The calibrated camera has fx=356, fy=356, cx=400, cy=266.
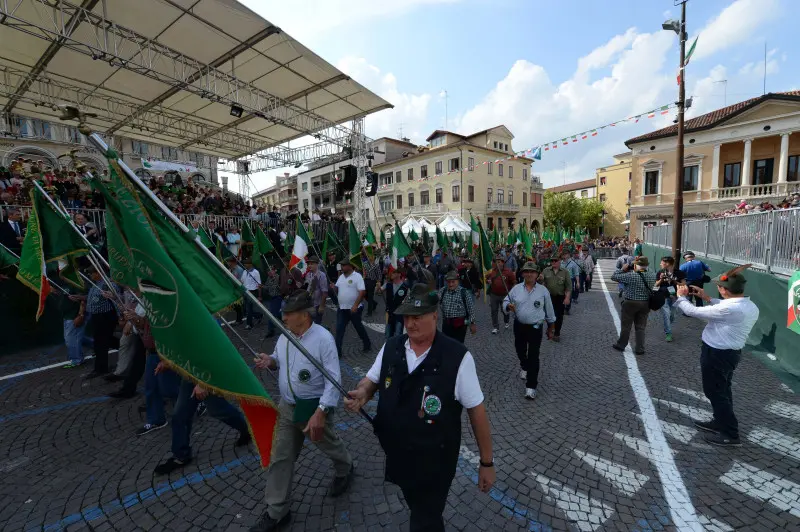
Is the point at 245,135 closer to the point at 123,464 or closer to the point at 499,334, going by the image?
the point at 499,334

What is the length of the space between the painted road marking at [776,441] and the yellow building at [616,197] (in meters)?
54.1

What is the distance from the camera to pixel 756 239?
749 cm

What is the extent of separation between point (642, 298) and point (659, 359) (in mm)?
1130

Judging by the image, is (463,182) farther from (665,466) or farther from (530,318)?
(665,466)

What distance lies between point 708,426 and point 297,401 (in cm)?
457

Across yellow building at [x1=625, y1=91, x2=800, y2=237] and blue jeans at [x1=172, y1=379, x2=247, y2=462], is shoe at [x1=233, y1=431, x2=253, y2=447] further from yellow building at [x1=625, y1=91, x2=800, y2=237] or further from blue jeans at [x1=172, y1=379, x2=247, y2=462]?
yellow building at [x1=625, y1=91, x2=800, y2=237]

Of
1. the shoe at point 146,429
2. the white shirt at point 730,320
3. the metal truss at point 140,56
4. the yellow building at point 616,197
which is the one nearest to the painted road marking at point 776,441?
the white shirt at point 730,320

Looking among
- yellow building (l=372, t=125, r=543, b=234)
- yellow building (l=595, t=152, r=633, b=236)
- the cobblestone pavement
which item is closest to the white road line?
the cobblestone pavement

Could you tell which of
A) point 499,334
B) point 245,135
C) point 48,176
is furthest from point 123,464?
point 245,135

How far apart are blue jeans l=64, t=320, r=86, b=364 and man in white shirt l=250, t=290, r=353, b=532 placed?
5.95 metres

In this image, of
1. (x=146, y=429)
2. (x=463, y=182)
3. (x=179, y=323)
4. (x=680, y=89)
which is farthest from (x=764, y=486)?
(x=463, y=182)

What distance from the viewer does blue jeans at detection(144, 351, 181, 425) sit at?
401 centimetres

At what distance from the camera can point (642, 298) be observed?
658 centimetres

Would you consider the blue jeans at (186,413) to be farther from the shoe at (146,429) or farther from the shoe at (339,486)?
the shoe at (339,486)
